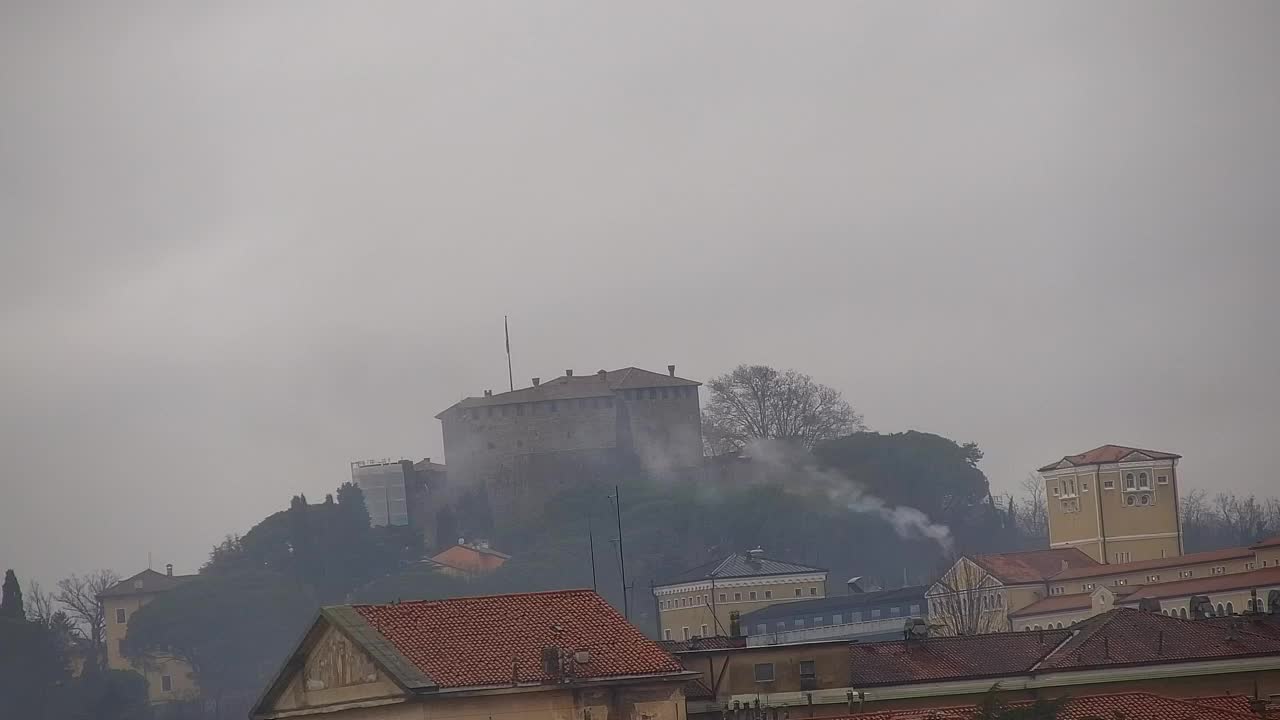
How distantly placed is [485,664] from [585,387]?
325ft

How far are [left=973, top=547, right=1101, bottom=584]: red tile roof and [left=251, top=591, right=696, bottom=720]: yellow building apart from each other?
6326 cm

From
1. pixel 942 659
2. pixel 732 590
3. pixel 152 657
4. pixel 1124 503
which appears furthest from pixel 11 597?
pixel 942 659

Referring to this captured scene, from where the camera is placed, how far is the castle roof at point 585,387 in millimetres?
126500

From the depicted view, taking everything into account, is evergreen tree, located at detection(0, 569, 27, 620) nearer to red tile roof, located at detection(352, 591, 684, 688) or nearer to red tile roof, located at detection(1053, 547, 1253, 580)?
red tile roof, located at detection(1053, 547, 1253, 580)

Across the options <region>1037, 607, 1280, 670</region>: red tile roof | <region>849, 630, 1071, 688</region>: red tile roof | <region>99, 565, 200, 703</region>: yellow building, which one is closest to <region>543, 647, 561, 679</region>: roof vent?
<region>849, 630, 1071, 688</region>: red tile roof

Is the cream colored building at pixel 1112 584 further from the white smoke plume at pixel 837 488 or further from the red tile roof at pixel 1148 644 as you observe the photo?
the red tile roof at pixel 1148 644

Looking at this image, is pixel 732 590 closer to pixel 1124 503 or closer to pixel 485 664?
pixel 1124 503

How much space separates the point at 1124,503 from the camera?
9900 centimetres

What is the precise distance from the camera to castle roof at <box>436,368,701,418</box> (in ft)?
415

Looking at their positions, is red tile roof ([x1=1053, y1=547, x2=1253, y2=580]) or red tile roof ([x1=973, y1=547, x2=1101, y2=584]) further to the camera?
red tile roof ([x1=973, y1=547, x2=1101, y2=584])

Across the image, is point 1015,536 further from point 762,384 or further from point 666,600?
point 666,600

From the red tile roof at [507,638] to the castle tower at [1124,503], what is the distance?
231 feet

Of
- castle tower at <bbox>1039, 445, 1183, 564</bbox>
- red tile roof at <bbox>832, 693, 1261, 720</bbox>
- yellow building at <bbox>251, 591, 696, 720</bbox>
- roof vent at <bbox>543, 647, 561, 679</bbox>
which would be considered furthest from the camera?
castle tower at <bbox>1039, 445, 1183, 564</bbox>

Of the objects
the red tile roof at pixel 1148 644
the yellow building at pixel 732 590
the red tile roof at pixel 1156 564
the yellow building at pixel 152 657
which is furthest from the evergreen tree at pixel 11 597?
the red tile roof at pixel 1148 644
